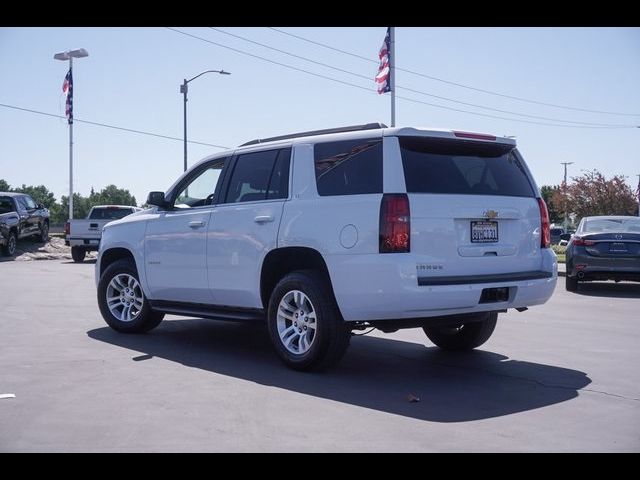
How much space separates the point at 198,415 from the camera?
16.2 feet

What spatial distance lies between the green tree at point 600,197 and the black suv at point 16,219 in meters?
38.0

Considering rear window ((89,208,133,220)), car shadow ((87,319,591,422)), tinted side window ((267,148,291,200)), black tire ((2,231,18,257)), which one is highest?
tinted side window ((267,148,291,200))

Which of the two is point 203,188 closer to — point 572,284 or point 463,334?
point 463,334

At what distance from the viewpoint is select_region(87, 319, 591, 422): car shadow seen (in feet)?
17.4

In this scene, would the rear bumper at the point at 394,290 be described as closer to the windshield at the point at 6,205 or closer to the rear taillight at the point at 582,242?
the rear taillight at the point at 582,242

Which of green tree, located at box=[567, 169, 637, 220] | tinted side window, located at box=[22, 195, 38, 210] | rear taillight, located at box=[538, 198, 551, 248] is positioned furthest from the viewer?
green tree, located at box=[567, 169, 637, 220]

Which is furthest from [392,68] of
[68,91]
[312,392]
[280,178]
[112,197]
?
[112,197]

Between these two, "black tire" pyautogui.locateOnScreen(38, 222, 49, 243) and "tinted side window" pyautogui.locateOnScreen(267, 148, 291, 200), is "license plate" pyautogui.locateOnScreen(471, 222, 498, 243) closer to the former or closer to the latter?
"tinted side window" pyautogui.locateOnScreen(267, 148, 291, 200)

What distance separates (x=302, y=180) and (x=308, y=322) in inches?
49.8

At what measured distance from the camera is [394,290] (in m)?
5.54

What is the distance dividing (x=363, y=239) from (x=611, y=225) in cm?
1002

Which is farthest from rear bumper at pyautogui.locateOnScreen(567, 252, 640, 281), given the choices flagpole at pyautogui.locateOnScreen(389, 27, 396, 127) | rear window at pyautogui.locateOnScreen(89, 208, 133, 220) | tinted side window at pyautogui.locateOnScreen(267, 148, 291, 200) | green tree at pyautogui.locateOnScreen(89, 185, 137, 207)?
green tree at pyautogui.locateOnScreen(89, 185, 137, 207)

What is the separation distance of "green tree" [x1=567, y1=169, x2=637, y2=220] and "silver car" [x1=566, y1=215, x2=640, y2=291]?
39371 mm
